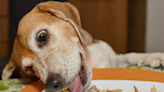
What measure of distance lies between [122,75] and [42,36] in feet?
1.93

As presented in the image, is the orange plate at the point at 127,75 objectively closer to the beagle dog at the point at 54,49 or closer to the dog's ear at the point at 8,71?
the beagle dog at the point at 54,49

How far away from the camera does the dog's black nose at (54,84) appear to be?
1034mm

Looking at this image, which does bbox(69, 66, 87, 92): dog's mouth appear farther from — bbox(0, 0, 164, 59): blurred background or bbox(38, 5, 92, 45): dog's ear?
bbox(0, 0, 164, 59): blurred background

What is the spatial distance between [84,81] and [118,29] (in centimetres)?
284

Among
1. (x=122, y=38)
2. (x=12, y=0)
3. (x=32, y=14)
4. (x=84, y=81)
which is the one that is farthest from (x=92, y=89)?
(x=122, y=38)

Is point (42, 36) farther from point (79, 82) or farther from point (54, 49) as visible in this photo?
point (79, 82)

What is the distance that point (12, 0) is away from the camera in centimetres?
281

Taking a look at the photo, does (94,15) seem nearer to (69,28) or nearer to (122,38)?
(122,38)

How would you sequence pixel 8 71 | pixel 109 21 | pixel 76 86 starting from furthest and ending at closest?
pixel 109 21 < pixel 8 71 < pixel 76 86

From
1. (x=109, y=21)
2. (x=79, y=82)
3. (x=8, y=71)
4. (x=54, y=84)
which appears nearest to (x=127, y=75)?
(x=79, y=82)

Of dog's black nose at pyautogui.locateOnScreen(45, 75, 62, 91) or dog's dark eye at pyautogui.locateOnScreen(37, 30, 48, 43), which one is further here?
dog's dark eye at pyautogui.locateOnScreen(37, 30, 48, 43)

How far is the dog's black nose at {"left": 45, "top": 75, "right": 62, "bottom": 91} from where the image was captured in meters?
1.03

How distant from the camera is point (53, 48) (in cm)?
123

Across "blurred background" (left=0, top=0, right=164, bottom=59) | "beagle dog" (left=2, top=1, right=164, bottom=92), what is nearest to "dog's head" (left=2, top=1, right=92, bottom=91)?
"beagle dog" (left=2, top=1, right=164, bottom=92)
